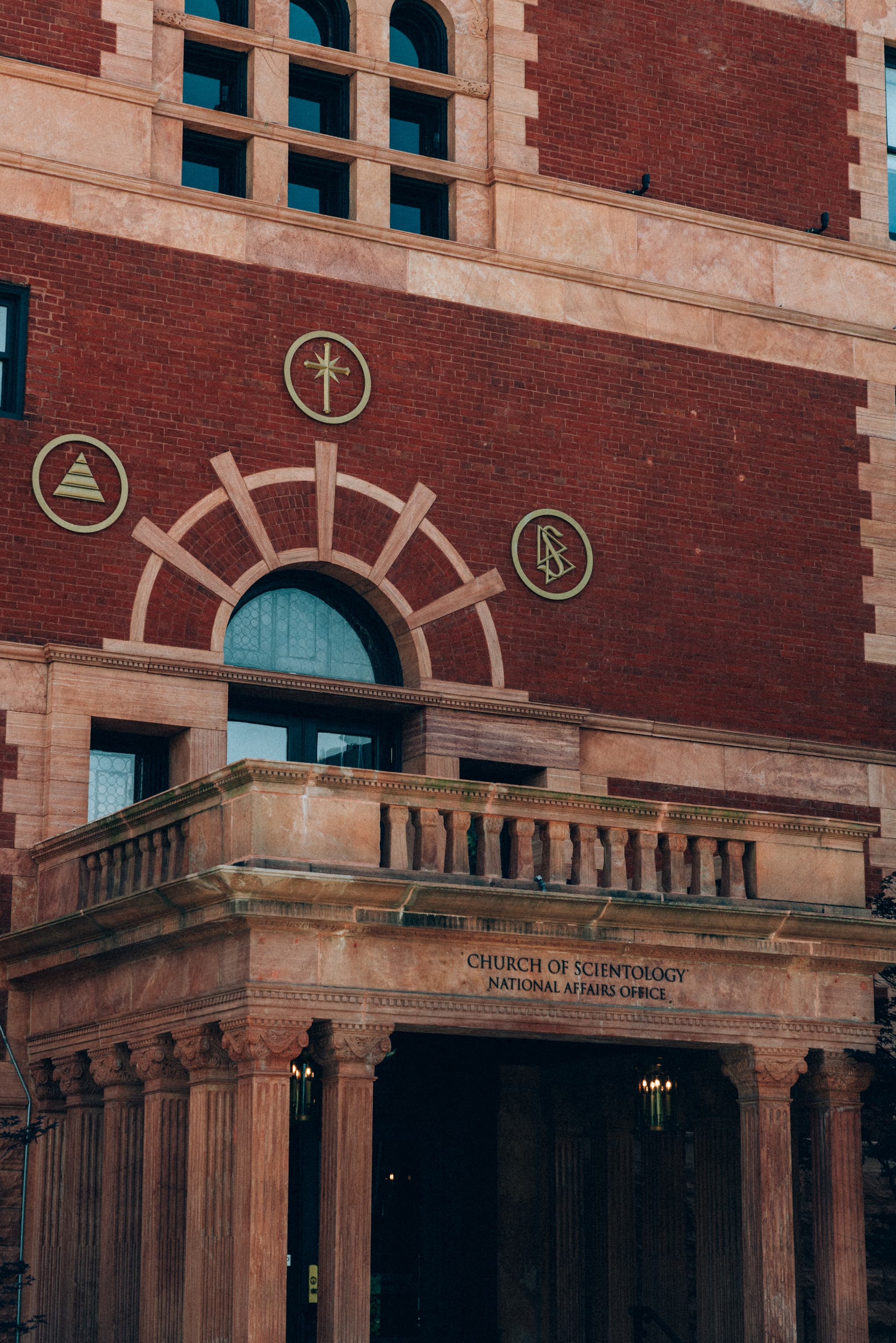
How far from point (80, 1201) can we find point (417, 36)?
13.7 meters

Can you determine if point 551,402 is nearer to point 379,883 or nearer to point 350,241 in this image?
point 350,241

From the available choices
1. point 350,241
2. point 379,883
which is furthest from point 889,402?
point 379,883

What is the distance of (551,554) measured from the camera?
24719 mm

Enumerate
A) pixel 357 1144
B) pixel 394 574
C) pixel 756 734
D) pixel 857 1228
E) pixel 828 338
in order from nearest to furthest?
1. pixel 357 1144
2. pixel 857 1228
3. pixel 394 574
4. pixel 756 734
5. pixel 828 338

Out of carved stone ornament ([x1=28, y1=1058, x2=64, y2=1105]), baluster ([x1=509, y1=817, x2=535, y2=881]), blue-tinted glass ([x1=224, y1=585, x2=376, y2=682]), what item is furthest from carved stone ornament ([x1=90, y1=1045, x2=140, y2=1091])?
blue-tinted glass ([x1=224, y1=585, x2=376, y2=682])

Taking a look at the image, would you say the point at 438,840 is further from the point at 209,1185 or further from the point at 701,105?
the point at 701,105

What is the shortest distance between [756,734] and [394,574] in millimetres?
4632

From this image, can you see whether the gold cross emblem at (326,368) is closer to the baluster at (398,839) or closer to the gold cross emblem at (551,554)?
the gold cross emblem at (551,554)

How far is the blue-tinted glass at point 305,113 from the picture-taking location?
25453 millimetres

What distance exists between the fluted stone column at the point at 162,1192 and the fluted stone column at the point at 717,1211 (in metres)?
5.12

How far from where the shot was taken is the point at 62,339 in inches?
894

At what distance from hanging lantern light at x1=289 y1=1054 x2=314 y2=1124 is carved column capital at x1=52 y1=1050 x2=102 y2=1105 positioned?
1786mm

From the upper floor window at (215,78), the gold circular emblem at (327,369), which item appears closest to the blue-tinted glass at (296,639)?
the gold circular emblem at (327,369)

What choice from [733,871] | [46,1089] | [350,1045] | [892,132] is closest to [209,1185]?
[350,1045]
